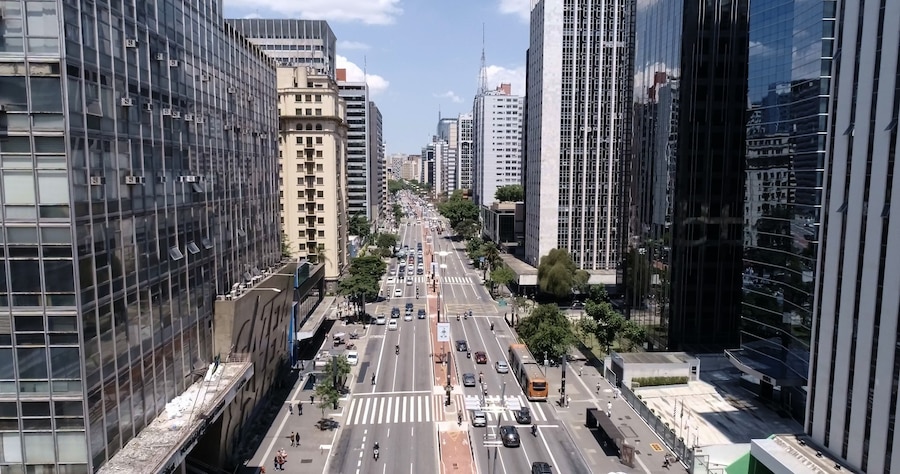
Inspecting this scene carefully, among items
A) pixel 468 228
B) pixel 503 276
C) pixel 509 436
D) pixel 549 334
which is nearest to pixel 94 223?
pixel 509 436

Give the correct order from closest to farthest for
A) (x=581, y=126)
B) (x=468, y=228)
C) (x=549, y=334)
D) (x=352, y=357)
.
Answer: (x=549, y=334) → (x=352, y=357) → (x=581, y=126) → (x=468, y=228)

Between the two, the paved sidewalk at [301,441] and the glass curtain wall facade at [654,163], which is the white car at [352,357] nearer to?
the paved sidewalk at [301,441]

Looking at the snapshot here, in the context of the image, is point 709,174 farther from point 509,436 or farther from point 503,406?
point 509,436

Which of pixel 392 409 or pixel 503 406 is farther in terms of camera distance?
pixel 503 406

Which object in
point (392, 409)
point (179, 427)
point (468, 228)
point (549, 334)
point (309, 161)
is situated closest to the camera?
point (179, 427)

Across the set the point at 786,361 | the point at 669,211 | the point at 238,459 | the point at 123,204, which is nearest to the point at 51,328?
the point at 123,204

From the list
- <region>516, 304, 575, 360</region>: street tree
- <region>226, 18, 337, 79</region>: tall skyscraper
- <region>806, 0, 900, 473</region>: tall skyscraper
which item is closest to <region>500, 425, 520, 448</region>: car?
<region>516, 304, 575, 360</region>: street tree

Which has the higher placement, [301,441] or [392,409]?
[301,441]
